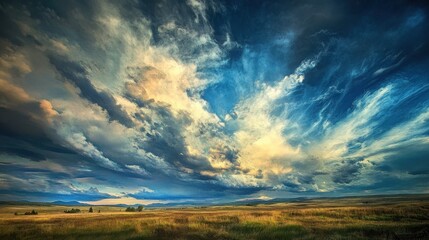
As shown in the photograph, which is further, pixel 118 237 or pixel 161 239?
pixel 118 237

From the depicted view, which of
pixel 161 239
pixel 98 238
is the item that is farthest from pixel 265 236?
pixel 98 238

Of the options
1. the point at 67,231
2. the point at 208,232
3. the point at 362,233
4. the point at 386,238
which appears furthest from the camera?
the point at 67,231

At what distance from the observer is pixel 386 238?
22.1 meters

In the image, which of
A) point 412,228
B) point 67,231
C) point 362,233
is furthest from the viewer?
point 67,231

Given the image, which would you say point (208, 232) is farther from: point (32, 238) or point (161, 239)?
point (32, 238)

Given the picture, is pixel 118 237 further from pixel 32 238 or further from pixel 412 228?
pixel 412 228

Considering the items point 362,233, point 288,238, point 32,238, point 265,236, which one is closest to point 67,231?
point 32,238

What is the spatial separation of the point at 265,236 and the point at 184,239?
773 cm

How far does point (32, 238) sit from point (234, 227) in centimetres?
2145

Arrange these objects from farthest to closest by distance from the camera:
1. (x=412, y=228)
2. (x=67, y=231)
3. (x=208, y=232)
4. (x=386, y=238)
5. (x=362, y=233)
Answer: (x=67, y=231)
(x=208, y=232)
(x=412, y=228)
(x=362, y=233)
(x=386, y=238)

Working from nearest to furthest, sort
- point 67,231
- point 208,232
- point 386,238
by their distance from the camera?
point 386,238, point 208,232, point 67,231

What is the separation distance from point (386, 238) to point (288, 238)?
7.73 metres

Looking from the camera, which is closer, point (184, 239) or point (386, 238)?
point (386, 238)

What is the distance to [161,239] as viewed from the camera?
25.4 meters
